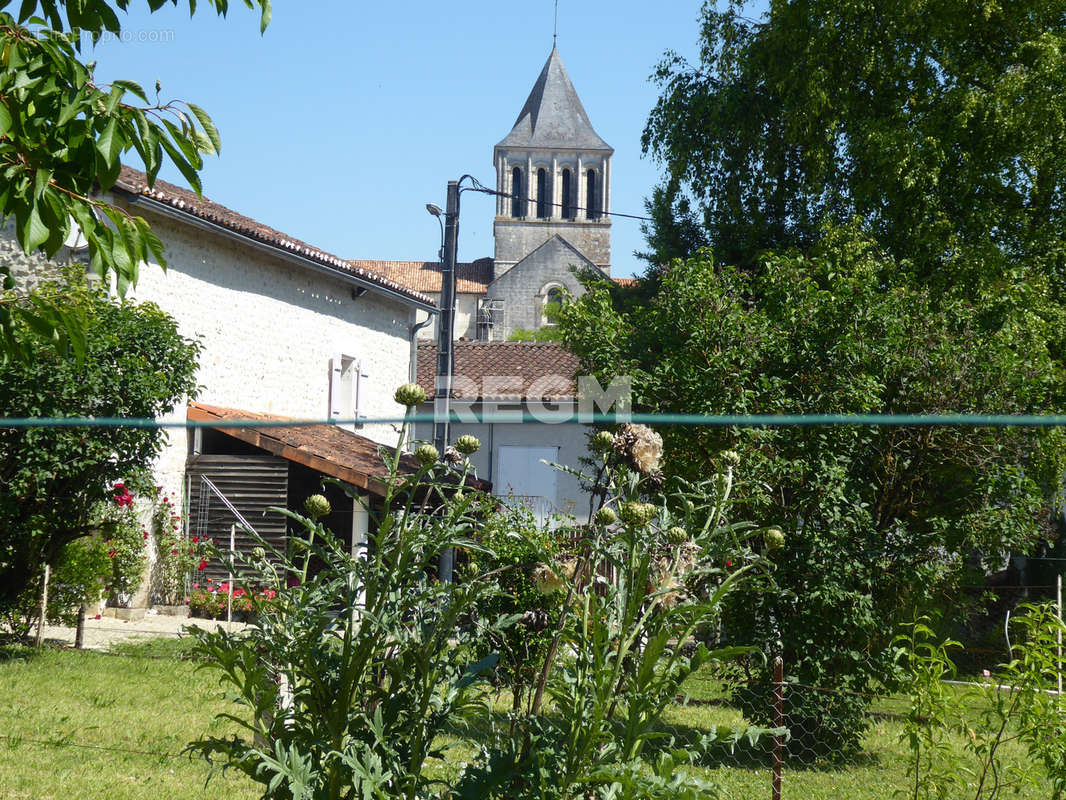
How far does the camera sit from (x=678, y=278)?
28.1 ft

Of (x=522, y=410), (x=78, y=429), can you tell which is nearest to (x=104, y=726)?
(x=78, y=429)

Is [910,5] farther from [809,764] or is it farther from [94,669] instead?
[94,669]

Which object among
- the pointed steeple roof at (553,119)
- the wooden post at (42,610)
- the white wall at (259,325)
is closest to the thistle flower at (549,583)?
the wooden post at (42,610)

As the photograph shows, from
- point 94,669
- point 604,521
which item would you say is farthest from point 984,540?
point 94,669

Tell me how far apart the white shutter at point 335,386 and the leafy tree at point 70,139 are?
15.1 m

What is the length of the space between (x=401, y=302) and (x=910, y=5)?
10938 mm

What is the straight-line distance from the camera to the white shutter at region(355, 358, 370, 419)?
1888 cm

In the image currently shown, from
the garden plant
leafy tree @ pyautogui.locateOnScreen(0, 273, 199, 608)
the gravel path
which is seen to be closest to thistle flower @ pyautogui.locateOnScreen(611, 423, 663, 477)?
the garden plant

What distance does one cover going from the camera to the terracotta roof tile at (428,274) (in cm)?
5402

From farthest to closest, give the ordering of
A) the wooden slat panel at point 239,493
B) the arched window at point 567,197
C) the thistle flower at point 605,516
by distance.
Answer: the arched window at point 567,197, the wooden slat panel at point 239,493, the thistle flower at point 605,516

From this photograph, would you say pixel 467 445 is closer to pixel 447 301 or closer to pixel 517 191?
pixel 447 301

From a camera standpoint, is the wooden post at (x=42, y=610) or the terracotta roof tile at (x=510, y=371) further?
the terracotta roof tile at (x=510, y=371)

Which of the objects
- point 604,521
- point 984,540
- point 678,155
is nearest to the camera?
point 604,521

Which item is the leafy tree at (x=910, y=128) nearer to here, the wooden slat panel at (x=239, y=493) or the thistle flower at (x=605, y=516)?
the wooden slat panel at (x=239, y=493)
